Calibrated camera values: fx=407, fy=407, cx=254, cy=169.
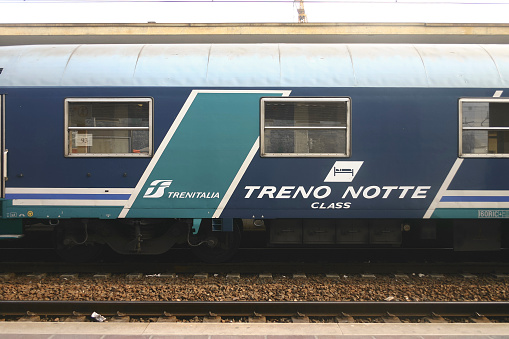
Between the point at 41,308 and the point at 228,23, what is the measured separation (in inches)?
304

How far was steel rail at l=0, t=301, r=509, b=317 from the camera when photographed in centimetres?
472

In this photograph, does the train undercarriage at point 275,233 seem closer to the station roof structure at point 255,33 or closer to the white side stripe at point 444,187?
the white side stripe at point 444,187

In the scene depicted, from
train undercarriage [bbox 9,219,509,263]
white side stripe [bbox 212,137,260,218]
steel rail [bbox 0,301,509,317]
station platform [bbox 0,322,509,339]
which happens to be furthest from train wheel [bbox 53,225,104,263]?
white side stripe [bbox 212,137,260,218]

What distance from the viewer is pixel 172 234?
20.2 ft

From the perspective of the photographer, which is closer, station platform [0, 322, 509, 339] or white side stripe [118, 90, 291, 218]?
station platform [0, 322, 509, 339]

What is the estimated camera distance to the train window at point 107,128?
5.70 m

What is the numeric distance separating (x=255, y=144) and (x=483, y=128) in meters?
3.20

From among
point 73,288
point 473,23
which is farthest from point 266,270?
point 473,23

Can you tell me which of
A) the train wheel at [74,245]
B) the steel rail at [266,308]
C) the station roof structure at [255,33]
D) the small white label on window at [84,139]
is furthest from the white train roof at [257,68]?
the station roof structure at [255,33]

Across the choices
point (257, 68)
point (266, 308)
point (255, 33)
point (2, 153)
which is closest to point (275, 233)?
point (266, 308)

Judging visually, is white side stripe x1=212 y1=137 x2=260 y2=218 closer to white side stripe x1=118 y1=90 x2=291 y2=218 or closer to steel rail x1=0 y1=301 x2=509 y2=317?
white side stripe x1=118 y1=90 x2=291 y2=218

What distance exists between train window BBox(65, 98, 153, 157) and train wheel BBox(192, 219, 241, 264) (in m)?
1.54

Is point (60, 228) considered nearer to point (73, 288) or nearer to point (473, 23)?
point (73, 288)

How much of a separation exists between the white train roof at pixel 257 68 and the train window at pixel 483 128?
0.30m
